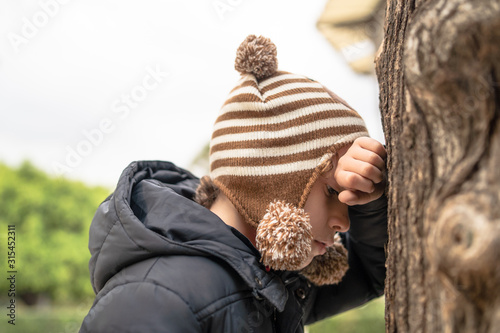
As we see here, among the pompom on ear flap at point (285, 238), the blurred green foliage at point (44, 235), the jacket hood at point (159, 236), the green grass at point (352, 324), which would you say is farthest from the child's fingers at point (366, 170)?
the blurred green foliage at point (44, 235)

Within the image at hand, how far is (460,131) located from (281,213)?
0.74 meters

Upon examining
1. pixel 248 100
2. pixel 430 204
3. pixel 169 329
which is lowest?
pixel 169 329

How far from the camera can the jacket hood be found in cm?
134

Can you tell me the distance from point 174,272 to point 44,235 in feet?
25.1

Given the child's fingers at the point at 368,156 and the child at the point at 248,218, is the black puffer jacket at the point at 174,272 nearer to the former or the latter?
the child at the point at 248,218

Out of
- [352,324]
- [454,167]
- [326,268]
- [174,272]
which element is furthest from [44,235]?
[454,167]

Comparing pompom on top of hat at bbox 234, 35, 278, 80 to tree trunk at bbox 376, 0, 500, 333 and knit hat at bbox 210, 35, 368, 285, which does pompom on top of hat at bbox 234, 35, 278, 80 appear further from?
tree trunk at bbox 376, 0, 500, 333

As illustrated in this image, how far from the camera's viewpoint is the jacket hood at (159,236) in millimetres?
1345

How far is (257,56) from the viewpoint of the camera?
160cm

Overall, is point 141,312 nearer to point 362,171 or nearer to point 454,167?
point 362,171

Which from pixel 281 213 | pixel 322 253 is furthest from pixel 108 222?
pixel 322 253

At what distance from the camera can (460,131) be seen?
31.2 inches

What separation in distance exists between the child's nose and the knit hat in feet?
0.47

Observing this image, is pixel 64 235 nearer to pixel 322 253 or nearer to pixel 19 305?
pixel 19 305
